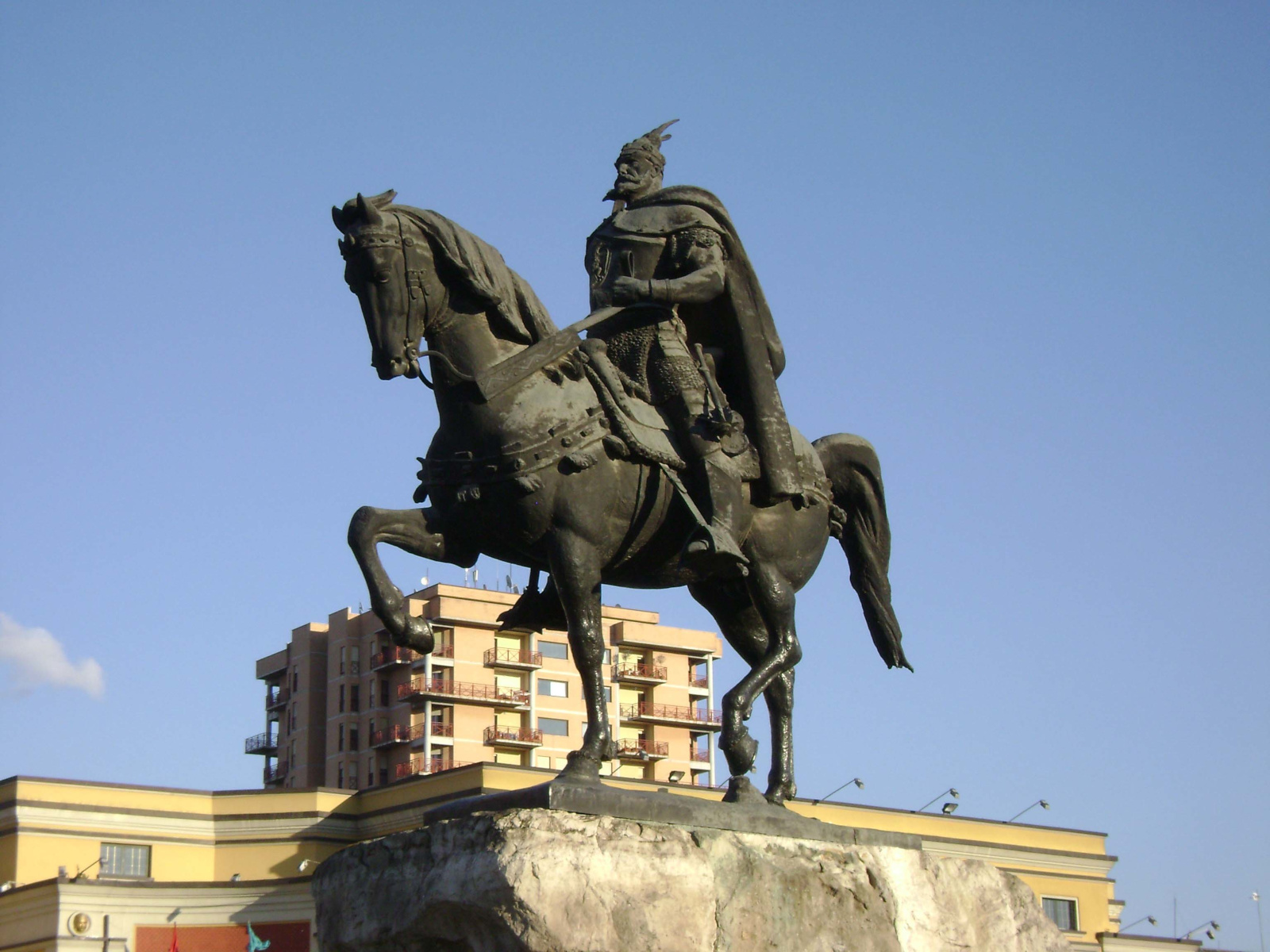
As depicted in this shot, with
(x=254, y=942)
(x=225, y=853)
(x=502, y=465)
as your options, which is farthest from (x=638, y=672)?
(x=502, y=465)

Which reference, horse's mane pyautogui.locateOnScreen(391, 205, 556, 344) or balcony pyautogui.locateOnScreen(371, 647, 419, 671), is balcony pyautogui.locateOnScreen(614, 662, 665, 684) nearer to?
balcony pyautogui.locateOnScreen(371, 647, 419, 671)

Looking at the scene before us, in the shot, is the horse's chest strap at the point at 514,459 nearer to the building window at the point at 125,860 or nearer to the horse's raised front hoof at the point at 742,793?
the horse's raised front hoof at the point at 742,793

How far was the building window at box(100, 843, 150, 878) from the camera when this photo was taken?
6406 centimetres

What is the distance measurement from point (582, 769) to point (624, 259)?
3.04 m

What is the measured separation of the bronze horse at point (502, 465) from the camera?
9312 millimetres

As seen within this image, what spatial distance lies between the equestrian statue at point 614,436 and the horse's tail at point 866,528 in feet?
0.49

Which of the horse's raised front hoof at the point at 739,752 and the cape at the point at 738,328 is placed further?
the cape at the point at 738,328

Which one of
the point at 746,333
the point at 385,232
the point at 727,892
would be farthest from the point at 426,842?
the point at 746,333

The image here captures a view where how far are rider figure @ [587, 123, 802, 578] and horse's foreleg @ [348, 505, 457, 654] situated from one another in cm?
144

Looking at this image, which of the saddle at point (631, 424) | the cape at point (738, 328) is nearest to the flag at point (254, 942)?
the cape at point (738, 328)

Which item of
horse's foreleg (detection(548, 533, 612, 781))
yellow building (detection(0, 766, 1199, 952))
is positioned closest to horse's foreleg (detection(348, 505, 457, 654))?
horse's foreleg (detection(548, 533, 612, 781))

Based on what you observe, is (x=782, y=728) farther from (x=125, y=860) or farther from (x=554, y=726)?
(x=554, y=726)

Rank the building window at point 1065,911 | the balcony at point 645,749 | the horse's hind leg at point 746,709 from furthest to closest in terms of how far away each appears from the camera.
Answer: the balcony at point 645,749, the building window at point 1065,911, the horse's hind leg at point 746,709

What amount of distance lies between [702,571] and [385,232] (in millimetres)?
2569
